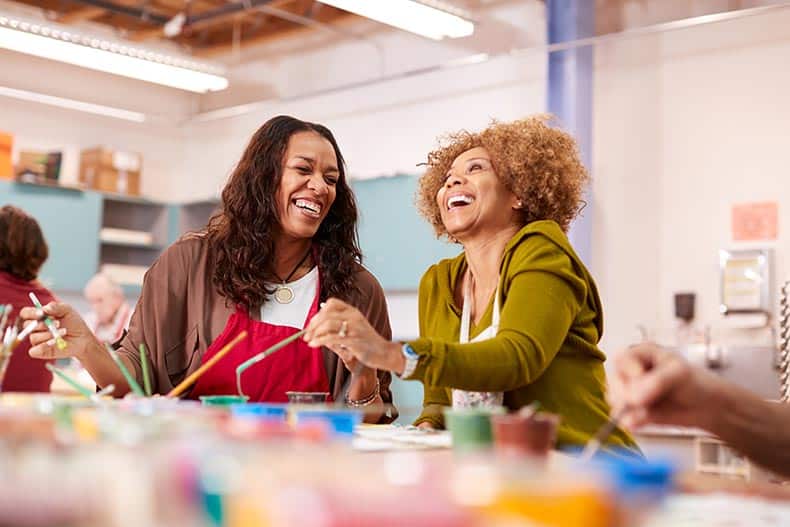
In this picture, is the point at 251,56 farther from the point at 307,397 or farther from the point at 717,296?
the point at 307,397

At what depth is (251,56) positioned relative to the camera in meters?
8.08

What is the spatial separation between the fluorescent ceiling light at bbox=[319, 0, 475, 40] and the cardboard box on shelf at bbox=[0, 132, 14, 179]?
122 inches

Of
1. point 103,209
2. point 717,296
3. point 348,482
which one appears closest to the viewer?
point 348,482

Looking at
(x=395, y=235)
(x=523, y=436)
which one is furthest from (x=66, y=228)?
(x=523, y=436)

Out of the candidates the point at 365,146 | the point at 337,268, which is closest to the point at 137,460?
the point at 337,268

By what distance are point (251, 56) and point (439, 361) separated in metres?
6.65

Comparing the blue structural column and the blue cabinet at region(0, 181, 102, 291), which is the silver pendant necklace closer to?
the blue structural column

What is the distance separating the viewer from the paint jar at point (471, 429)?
1.25 metres

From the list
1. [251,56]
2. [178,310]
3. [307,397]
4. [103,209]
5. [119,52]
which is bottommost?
[307,397]

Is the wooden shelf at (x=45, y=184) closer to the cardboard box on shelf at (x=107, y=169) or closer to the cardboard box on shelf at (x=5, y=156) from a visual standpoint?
the cardboard box on shelf at (x=5, y=156)

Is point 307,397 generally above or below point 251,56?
below

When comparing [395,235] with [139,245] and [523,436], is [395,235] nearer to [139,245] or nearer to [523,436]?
[139,245]

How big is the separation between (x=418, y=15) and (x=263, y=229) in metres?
2.84

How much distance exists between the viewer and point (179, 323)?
2.55m
